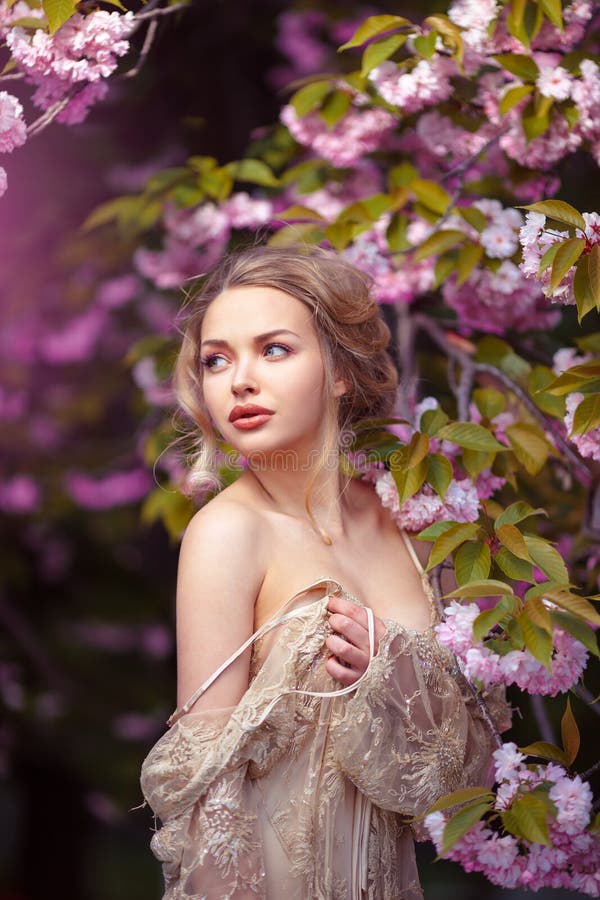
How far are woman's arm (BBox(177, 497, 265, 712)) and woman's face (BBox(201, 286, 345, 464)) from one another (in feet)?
0.60

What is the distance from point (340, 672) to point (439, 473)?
19.0 inches

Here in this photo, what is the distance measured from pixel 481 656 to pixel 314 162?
68.8 inches

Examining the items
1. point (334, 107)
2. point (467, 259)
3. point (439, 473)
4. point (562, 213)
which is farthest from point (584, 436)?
point (334, 107)

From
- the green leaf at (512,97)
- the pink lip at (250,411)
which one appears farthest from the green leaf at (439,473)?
the green leaf at (512,97)

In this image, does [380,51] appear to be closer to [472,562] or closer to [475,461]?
[475,461]

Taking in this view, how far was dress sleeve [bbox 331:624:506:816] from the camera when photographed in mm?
1845

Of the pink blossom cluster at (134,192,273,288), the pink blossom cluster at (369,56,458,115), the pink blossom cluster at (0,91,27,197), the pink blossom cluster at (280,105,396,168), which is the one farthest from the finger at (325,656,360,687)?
the pink blossom cluster at (280,105,396,168)

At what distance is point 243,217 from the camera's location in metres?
3.08

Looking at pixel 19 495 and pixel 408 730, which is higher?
pixel 408 730

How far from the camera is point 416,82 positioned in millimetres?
2521

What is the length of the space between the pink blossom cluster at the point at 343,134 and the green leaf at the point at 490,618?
165 cm

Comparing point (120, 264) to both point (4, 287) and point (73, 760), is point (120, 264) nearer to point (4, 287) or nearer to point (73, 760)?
point (4, 287)

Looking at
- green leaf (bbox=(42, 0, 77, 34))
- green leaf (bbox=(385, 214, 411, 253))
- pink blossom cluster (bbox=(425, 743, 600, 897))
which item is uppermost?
green leaf (bbox=(42, 0, 77, 34))

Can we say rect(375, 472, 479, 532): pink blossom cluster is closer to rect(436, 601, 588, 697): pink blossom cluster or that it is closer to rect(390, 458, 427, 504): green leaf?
rect(390, 458, 427, 504): green leaf
